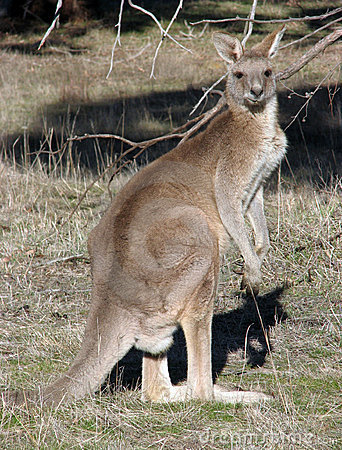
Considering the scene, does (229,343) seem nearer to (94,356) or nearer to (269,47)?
(94,356)

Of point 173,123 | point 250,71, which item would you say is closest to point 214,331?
→ point 250,71

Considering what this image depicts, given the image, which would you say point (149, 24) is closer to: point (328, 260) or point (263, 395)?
point (328, 260)

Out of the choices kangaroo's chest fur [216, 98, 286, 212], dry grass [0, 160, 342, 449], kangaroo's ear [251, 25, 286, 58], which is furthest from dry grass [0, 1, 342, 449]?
kangaroo's ear [251, 25, 286, 58]

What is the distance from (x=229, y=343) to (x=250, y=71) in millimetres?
1828

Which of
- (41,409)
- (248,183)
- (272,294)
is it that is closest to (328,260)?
(272,294)

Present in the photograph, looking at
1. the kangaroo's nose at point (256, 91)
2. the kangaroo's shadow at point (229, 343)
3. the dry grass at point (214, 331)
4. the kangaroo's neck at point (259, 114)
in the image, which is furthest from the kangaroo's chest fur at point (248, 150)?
the dry grass at point (214, 331)

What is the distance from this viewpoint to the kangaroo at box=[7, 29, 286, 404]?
9.76ft

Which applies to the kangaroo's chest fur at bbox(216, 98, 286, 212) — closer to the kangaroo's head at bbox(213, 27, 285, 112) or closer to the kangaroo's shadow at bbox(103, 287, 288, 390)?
the kangaroo's head at bbox(213, 27, 285, 112)

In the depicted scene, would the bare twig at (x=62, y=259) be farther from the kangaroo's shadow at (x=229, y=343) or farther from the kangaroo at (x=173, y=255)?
the kangaroo at (x=173, y=255)

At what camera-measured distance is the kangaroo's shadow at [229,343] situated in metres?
3.79

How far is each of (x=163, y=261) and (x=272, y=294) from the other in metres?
1.86

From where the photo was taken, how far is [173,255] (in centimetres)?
309

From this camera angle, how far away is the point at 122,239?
314cm

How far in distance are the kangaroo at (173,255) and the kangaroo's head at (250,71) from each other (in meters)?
0.01
